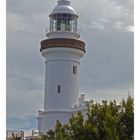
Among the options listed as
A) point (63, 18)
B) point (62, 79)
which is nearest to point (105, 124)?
point (62, 79)

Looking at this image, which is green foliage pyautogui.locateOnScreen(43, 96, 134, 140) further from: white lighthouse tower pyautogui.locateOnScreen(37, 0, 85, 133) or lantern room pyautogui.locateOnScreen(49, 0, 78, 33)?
lantern room pyautogui.locateOnScreen(49, 0, 78, 33)

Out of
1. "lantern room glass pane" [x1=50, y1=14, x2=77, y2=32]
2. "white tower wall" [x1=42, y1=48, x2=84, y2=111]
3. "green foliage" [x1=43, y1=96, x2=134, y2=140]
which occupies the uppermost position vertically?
"lantern room glass pane" [x1=50, y1=14, x2=77, y2=32]

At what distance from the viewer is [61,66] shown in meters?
21.5

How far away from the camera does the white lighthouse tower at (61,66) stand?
21.2 meters

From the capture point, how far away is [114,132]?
7.79 metres

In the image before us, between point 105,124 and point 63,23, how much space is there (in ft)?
46.3

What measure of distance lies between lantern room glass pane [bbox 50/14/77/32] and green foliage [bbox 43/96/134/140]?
12.3 meters

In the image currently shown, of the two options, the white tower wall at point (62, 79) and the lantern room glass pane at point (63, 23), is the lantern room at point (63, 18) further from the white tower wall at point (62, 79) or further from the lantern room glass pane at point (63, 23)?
the white tower wall at point (62, 79)

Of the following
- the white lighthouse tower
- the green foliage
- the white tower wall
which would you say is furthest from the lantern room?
the green foliage

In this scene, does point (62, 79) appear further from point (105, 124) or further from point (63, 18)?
point (105, 124)

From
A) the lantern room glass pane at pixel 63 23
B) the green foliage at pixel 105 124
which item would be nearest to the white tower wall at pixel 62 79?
the lantern room glass pane at pixel 63 23

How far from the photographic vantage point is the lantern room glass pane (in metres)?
21.5
